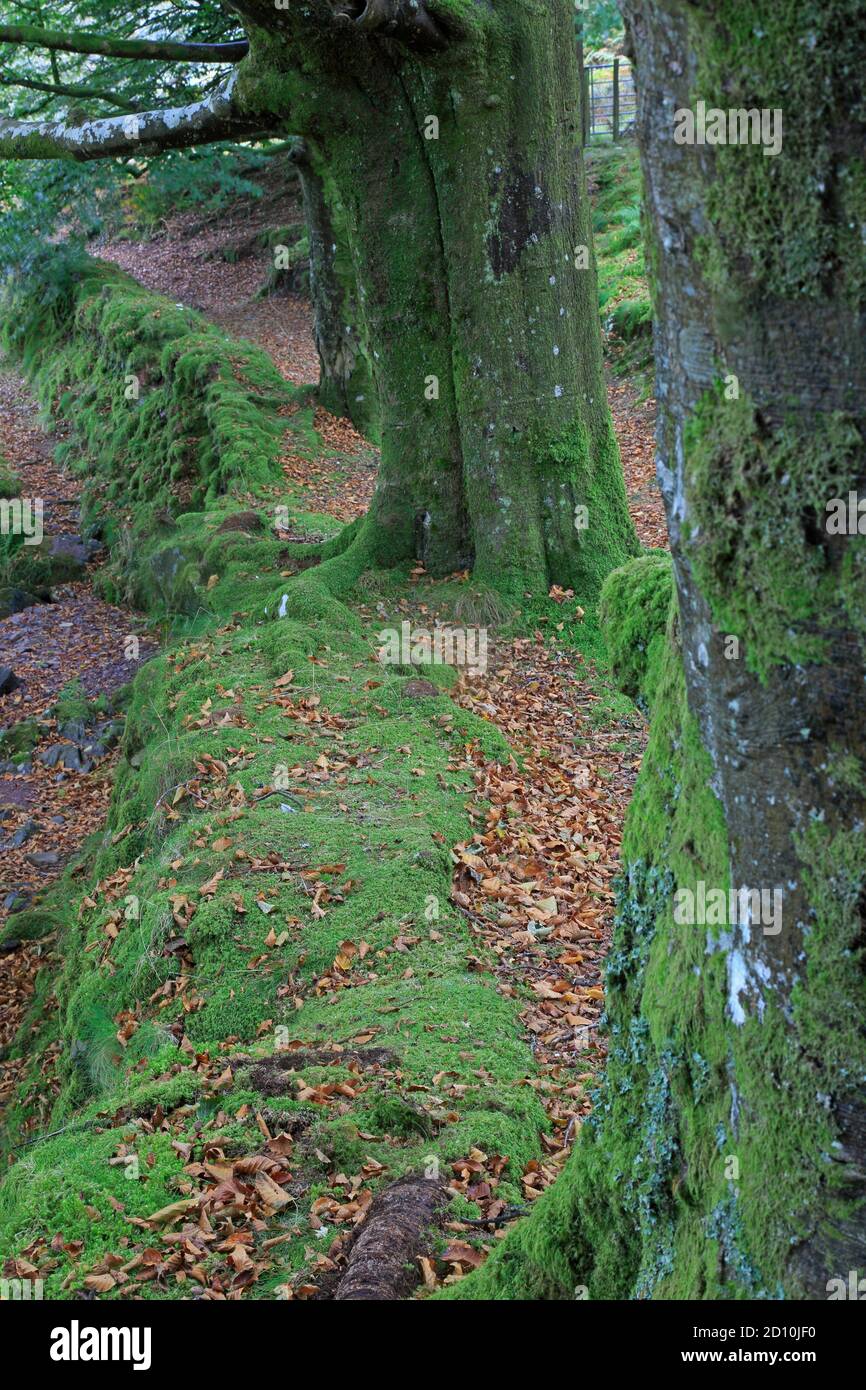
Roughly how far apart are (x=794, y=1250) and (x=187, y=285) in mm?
27057

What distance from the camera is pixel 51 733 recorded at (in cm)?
1337

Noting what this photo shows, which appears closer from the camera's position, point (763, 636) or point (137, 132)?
point (763, 636)

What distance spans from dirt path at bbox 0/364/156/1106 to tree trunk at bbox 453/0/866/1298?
6721mm

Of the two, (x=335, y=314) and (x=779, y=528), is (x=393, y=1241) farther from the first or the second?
(x=335, y=314)

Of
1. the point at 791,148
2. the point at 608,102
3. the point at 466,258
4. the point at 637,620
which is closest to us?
the point at 791,148

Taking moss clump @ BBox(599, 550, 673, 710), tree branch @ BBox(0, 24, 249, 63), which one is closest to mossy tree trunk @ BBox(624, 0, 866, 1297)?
moss clump @ BBox(599, 550, 673, 710)

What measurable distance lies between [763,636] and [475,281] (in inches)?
309

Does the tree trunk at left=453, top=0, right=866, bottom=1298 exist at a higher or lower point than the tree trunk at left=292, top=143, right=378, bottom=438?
A: lower

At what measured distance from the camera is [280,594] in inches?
417

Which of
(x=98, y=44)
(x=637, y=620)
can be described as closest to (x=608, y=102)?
(x=98, y=44)

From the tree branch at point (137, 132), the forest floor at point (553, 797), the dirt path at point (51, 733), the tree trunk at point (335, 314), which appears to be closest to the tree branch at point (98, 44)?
the tree branch at point (137, 132)

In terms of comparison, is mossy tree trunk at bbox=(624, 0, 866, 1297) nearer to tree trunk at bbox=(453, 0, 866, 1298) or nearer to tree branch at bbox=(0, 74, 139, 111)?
tree trunk at bbox=(453, 0, 866, 1298)

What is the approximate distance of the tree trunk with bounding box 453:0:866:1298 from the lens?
2156 millimetres

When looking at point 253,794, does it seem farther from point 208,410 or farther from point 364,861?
point 208,410
